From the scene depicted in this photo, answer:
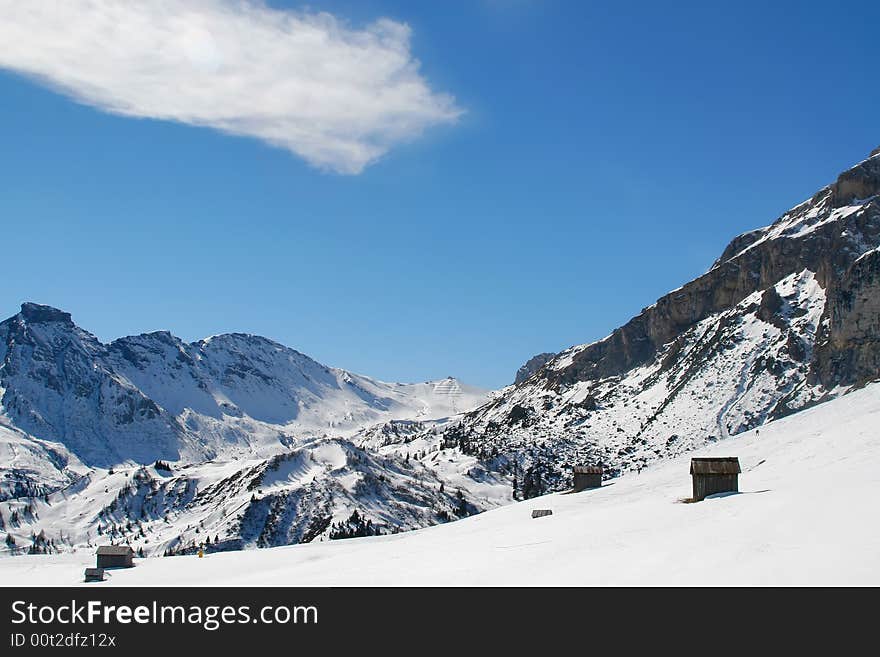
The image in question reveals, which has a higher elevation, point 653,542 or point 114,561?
point 114,561

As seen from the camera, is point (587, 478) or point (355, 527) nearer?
point (587, 478)

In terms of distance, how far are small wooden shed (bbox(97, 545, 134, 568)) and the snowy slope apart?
1.06 metres

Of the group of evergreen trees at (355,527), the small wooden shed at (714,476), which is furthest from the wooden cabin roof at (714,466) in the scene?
the group of evergreen trees at (355,527)

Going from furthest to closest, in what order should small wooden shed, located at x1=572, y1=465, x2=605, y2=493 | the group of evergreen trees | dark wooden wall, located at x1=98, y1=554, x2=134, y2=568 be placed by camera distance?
the group of evergreen trees, small wooden shed, located at x1=572, y1=465, x2=605, y2=493, dark wooden wall, located at x1=98, y1=554, x2=134, y2=568

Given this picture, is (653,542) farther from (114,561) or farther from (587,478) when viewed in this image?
(114,561)

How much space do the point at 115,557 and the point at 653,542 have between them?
26.0m

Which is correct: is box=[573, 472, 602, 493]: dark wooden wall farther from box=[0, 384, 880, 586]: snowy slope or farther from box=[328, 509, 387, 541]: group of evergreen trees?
box=[328, 509, 387, 541]: group of evergreen trees

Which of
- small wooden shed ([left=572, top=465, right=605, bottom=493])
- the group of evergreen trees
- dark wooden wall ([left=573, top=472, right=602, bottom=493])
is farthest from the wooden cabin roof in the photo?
the group of evergreen trees

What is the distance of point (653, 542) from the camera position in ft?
81.4

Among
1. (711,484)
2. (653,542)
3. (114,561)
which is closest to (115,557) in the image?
(114,561)

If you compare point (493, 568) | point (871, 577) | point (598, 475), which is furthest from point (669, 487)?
point (871, 577)

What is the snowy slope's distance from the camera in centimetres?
2075
